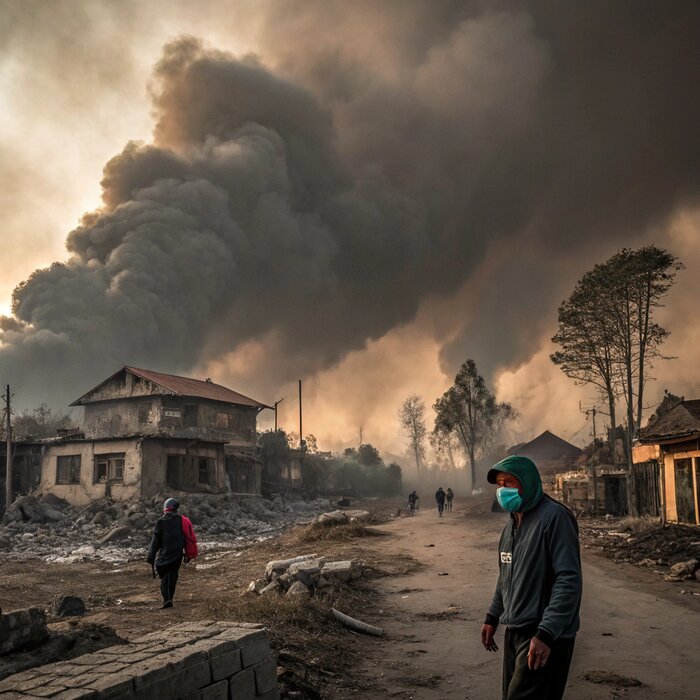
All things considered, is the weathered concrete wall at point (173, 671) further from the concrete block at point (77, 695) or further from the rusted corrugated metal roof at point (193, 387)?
the rusted corrugated metal roof at point (193, 387)

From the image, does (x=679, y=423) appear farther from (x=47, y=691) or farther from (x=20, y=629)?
(x=47, y=691)

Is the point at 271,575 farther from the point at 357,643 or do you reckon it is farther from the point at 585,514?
the point at 585,514

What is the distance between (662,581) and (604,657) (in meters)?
5.83

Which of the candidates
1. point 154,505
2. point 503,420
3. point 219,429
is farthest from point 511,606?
point 503,420

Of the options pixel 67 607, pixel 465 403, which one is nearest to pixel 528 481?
pixel 67 607

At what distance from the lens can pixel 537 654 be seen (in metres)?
3.18

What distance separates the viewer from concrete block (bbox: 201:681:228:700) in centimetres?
414

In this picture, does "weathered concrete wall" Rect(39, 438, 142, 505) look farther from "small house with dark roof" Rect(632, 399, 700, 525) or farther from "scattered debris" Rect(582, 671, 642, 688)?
"scattered debris" Rect(582, 671, 642, 688)

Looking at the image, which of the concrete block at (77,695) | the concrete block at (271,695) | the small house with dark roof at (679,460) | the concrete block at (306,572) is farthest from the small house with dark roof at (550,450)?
Result: the concrete block at (77,695)

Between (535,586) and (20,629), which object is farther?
(20,629)

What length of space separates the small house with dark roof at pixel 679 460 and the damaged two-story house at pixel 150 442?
2321cm

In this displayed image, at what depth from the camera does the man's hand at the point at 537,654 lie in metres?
3.18

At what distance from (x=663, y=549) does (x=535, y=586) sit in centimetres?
1252

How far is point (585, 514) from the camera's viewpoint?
85.9 feet
